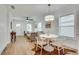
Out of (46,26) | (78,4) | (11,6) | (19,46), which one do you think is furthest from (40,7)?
(19,46)

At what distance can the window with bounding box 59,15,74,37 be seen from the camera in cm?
225

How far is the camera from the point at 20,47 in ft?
7.45

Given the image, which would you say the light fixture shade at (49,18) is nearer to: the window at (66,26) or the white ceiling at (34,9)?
the white ceiling at (34,9)

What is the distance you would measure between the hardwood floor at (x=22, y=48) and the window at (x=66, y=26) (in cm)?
35

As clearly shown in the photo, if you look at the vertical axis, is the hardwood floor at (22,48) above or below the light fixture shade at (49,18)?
below

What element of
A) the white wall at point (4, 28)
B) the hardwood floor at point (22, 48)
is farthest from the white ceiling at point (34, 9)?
the hardwood floor at point (22, 48)

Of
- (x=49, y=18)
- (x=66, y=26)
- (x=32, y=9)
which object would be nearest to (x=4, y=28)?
(x=32, y=9)

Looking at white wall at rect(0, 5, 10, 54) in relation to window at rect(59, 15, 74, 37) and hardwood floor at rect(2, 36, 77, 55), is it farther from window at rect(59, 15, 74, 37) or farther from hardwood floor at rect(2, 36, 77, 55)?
window at rect(59, 15, 74, 37)

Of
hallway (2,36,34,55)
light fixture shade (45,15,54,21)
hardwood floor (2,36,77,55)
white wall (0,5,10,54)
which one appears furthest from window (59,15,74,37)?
white wall (0,5,10,54)

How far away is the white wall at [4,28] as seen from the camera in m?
2.15

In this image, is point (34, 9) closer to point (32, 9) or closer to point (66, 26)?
point (32, 9)

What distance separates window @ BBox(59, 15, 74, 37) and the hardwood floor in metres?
0.35

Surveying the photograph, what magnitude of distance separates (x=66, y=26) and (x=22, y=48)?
103cm
